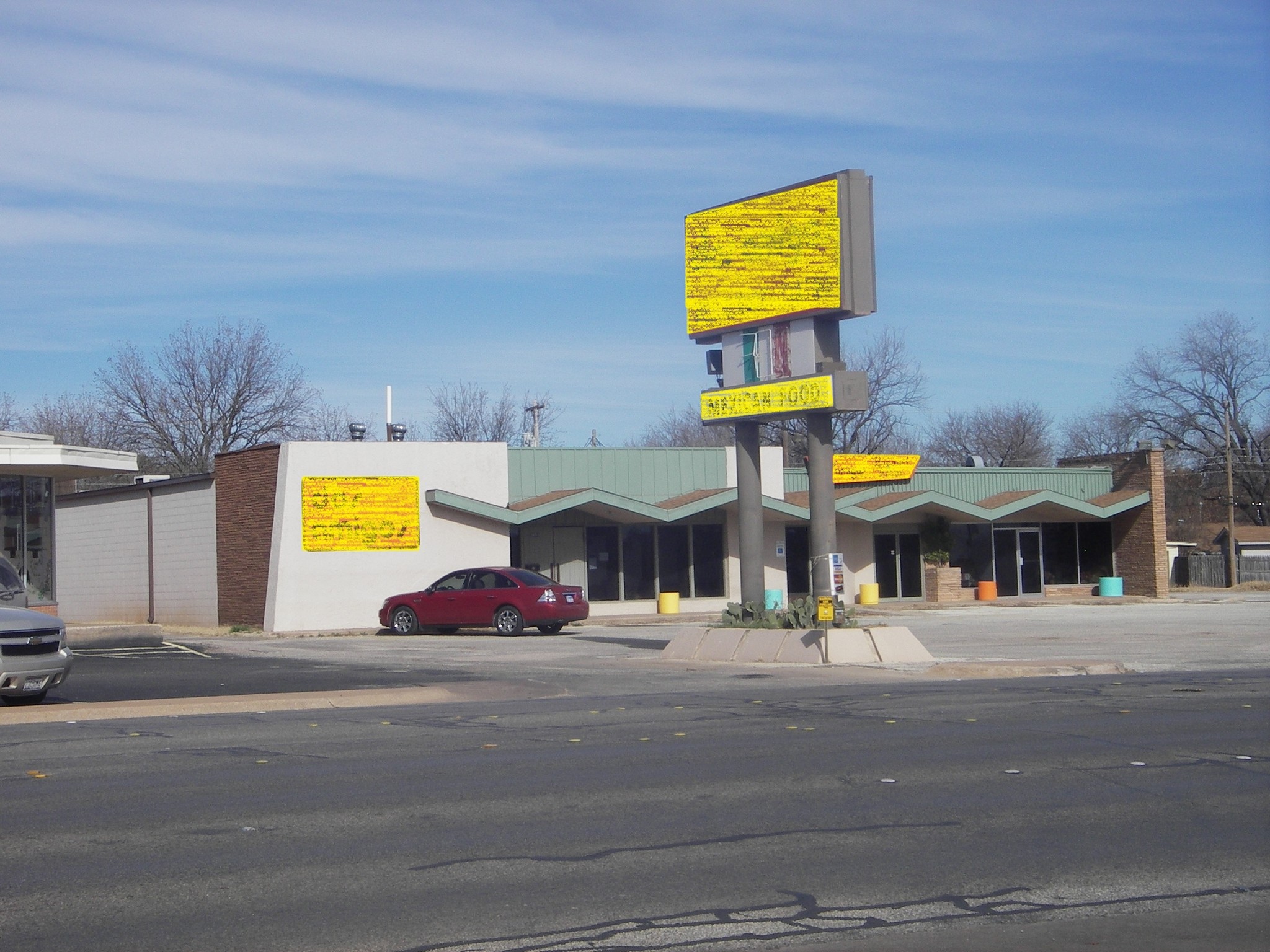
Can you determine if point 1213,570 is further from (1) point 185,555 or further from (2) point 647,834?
(2) point 647,834

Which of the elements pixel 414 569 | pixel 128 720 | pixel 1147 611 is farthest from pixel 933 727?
pixel 1147 611

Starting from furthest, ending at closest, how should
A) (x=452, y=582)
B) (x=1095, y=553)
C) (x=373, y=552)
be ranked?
1. (x=1095, y=553)
2. (x=373, y=552)
3. (x=452, y=582)

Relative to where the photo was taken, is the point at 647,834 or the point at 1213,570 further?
the point at 1213,570

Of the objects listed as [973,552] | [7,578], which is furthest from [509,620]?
[973,552]

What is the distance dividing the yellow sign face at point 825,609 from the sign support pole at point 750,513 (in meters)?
1.71

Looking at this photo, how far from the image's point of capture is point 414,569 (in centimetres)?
3300

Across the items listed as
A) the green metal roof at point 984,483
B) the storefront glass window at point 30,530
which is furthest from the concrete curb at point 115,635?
the green metal roof at point 984,483

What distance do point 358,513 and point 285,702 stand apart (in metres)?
17.2

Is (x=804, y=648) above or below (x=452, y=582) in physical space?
below

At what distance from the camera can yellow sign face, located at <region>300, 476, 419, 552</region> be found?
3195cm

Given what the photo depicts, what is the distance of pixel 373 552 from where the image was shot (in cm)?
3259

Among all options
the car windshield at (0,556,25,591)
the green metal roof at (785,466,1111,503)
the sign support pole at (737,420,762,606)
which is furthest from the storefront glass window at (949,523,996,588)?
the car windshield at (0,556,25,591)

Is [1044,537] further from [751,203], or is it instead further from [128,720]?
[128,720]

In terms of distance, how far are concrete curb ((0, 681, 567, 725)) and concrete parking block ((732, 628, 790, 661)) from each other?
4.53 meters
